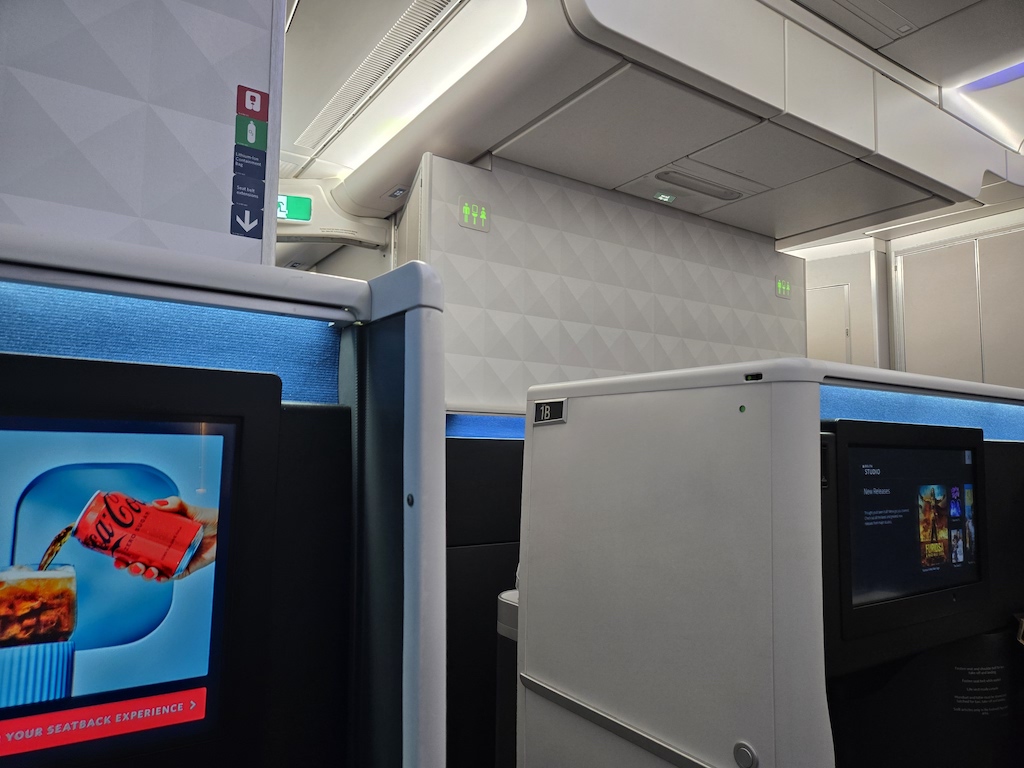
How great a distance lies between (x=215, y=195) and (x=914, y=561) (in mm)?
1327

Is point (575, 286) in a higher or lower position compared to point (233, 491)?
higher

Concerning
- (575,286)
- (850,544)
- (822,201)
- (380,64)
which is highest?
(380,64)

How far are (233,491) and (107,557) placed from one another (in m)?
0.13

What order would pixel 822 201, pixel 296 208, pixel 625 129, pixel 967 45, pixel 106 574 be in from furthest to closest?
pixel 296 208
pixel 822 201
pixel 967 45
pixel 625 129
pixel 106 574

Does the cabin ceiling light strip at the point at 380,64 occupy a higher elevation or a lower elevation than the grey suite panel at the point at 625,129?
higher

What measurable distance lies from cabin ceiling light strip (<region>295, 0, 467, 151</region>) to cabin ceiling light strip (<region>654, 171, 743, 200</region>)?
116cm

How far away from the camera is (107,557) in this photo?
66cm

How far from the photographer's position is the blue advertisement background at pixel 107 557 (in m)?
0.63

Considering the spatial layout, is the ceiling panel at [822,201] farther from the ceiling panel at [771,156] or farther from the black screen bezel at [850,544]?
the black screen bezel at [850,544]

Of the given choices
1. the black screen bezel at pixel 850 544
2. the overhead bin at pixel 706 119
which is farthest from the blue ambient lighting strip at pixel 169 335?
the overhead bin at pixel 706 119

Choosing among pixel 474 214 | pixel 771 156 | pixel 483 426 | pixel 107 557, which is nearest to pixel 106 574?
pixel 107 557

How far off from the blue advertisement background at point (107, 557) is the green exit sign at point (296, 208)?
3.32 metres

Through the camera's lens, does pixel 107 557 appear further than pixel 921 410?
No

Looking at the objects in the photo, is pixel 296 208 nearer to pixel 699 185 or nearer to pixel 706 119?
pixel 699 185
